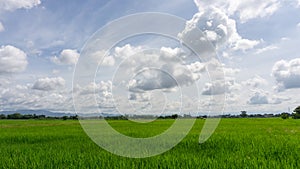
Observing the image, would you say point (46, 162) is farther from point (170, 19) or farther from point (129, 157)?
point (170, 19)

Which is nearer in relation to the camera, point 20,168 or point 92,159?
point 20,168

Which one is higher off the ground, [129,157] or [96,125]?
[96,125]

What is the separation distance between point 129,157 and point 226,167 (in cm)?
237

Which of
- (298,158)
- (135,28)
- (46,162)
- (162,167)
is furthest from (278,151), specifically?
(46,162)

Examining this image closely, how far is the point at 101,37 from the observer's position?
754cm

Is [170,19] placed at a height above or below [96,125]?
above

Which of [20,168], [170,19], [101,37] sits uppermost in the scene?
[170,19]

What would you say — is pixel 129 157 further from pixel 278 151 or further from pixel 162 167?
pixel 278 151

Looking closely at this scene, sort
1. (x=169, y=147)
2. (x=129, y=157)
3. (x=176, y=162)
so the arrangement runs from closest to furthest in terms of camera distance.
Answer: (x=176, y=162) < (x=129, y=157) < (x=169, y=147)

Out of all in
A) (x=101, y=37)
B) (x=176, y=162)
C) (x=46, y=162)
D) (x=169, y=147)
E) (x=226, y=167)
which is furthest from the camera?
(x=169, y=147)

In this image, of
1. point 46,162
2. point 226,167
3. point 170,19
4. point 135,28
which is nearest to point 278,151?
point 226,167

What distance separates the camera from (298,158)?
6.57m

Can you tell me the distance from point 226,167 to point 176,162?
0.99m

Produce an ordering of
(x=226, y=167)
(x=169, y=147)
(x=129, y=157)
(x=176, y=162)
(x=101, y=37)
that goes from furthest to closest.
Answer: (x=169, y=147)
(x=101, y=37)
(x=129, y=157)
(x=176, y=162)
(x=226, y=167)
